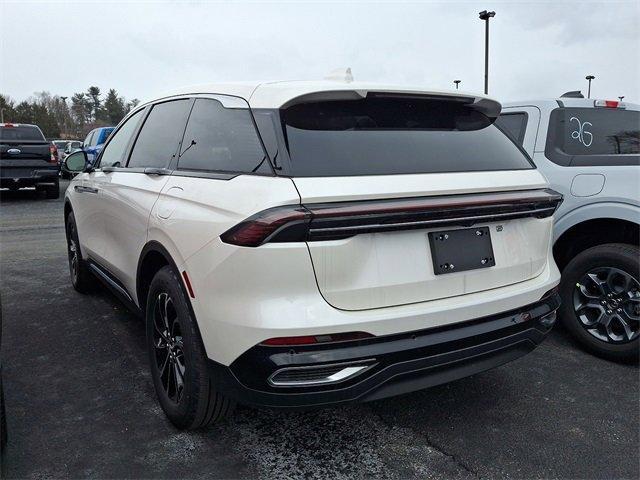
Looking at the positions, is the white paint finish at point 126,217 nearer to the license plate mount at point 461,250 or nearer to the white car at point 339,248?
the white car at point 339,248

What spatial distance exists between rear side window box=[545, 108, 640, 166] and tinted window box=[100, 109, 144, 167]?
297 centimetres

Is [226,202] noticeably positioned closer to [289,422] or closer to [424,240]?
[424,240]

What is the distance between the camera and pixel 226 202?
2.23m

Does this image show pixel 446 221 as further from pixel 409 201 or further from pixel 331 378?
pixel 331 378

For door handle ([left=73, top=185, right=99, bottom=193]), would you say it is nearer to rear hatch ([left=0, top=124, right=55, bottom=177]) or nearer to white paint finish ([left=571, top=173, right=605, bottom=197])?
white paint finish ([left=571, top=173, right=605, bottom=197])

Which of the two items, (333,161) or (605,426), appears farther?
(605,426)

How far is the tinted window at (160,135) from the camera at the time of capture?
3068 mm

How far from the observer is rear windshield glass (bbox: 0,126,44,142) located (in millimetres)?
13773

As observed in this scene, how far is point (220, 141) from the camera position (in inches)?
101

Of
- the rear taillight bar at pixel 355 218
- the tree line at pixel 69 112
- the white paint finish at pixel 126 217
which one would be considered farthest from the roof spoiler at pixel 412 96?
the tree line at pixel 69 112

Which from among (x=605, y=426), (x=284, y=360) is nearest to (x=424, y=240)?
(x=284, y=360)

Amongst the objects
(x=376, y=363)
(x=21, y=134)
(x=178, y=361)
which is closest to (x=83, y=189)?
(x=178, y=361)

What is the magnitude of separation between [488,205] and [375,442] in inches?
49.4

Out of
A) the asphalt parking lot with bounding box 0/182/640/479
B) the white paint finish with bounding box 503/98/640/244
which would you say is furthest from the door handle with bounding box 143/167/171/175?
the white paint finish with bounding box 503/98/640/244
